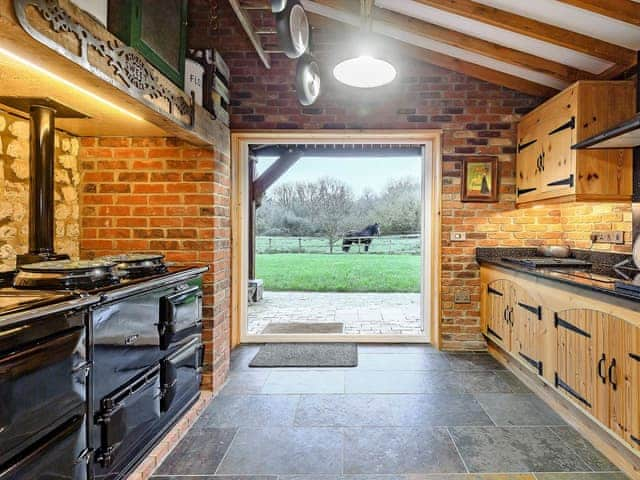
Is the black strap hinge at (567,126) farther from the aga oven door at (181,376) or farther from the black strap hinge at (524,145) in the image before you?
the aga oven door at (181,376)

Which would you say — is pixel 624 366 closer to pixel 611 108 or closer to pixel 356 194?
pixel 611 108

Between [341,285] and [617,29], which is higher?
[617,29]

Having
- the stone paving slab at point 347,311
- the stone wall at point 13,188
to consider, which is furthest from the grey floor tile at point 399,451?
the stone wall at point 13,188

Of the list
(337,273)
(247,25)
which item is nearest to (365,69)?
(247,25)

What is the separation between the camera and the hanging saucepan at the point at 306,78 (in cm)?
263

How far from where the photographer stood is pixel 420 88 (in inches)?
138

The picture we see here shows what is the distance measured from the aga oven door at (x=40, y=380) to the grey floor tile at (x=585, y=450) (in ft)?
7.55

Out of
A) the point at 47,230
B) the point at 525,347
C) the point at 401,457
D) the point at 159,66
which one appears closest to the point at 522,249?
the point at 525,347

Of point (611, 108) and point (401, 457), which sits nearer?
point (401, 457)

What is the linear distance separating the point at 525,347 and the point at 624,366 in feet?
3.22

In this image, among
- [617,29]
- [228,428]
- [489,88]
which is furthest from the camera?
[489,88]

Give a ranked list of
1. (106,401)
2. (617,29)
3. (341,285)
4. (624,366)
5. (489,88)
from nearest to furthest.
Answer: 1. (106,401)
2. (624,366)
3. (617,29)
4. (489,88)
5. (341,285)

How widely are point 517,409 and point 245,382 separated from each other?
1.87 m

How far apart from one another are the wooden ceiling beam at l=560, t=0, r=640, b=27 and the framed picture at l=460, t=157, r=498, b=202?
142 cm
